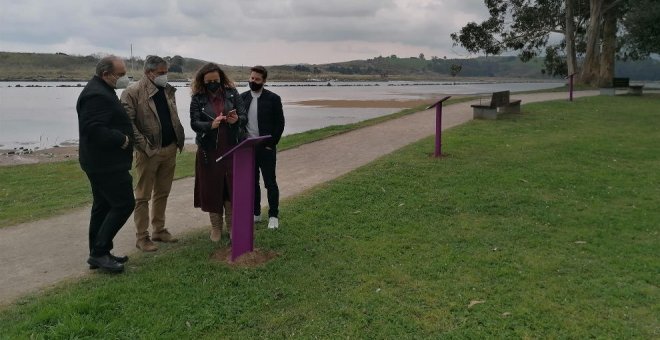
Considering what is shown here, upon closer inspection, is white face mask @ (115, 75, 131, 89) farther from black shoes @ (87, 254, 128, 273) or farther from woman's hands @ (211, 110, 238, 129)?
black shoes @ (87, 254, 128, 273)

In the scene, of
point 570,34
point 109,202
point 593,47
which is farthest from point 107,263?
point 570,34

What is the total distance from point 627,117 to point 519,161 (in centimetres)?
881

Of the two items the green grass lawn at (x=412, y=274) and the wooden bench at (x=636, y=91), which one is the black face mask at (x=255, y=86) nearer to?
the green grass lawn at (x=412, y=274)

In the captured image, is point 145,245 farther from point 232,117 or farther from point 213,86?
point 213,86

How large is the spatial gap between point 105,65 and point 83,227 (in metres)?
2.36

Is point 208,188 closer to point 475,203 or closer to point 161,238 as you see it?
point 161,238

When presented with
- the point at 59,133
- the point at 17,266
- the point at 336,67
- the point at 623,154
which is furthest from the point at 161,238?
the point at 336,67

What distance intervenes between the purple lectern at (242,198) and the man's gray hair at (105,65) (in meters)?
1.09

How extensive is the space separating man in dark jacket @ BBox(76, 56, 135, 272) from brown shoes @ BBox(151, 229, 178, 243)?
734mm

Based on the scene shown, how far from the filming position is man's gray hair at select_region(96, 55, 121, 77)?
409 cm

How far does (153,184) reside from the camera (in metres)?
4.99

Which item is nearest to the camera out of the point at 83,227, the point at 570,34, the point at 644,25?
the point at 83,227

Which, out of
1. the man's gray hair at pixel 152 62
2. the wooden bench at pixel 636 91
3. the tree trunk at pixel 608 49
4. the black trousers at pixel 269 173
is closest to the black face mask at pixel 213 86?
the man's gray hair at pixel 152 62

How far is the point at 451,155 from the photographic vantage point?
30.5 ft
